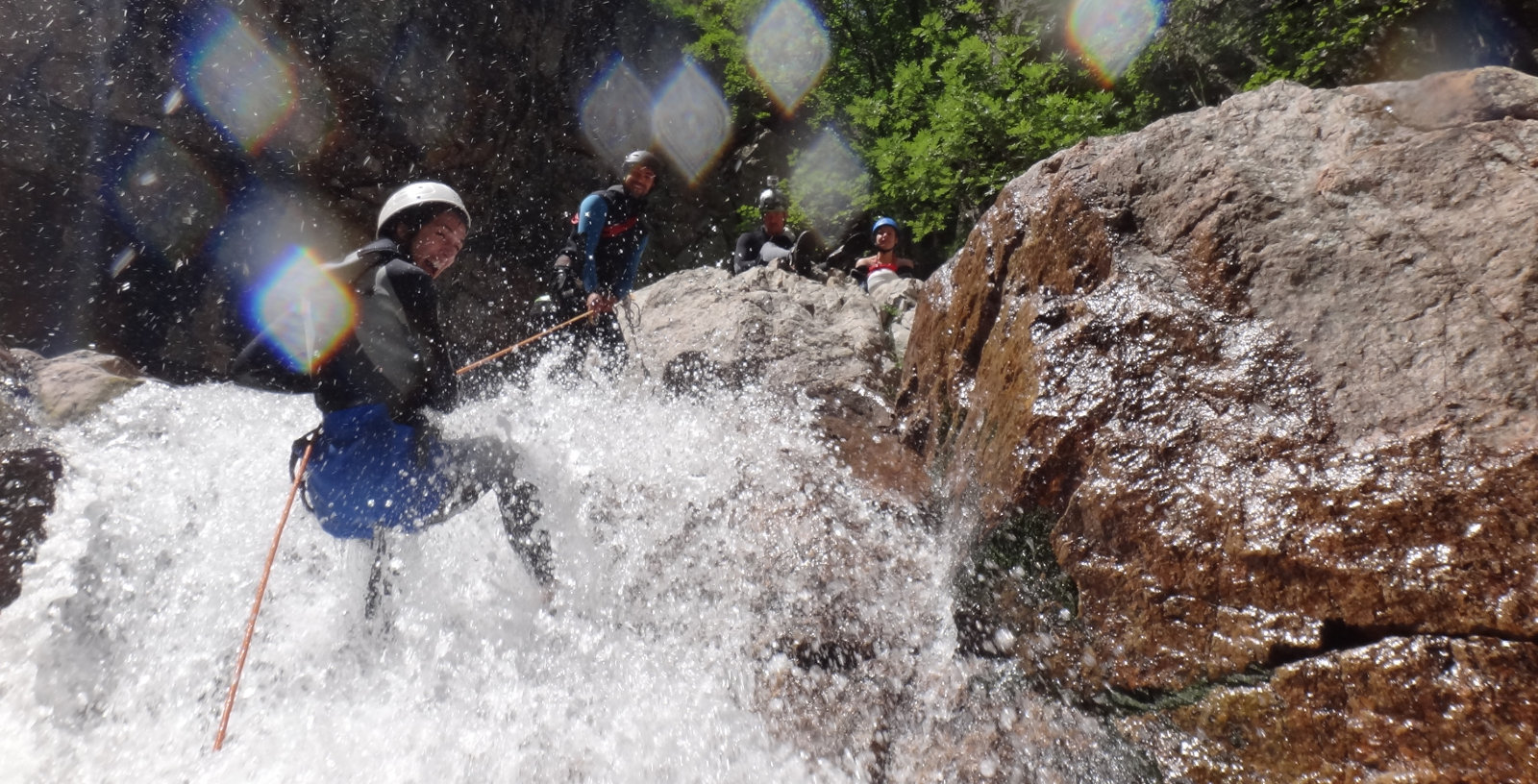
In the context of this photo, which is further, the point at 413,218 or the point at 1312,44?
the point at 1312,44

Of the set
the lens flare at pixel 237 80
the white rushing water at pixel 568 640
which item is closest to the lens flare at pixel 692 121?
the lens flare at pixel 237 80

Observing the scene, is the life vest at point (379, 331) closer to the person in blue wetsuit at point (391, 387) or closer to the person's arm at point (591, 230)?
the person in blue wetsuit at point (391, 387)

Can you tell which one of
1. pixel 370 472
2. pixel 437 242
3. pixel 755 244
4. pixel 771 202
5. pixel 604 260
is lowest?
pixel 755 244

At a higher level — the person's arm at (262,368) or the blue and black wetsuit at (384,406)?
the person's arm at (262,368)

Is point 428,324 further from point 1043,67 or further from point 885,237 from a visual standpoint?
point 885,237

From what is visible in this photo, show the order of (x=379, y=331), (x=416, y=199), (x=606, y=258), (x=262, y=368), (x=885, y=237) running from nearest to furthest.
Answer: (x=262, y=368)
(x=379, y=331)
(x=416, y=199)
(x=606, y=258)
(x=885, y=237)

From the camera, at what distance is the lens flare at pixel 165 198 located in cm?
1187

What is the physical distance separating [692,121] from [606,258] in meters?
9.61

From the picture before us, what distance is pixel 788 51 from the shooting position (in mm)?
→ 12125

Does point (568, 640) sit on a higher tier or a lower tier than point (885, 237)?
higher

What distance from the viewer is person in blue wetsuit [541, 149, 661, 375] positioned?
573cm

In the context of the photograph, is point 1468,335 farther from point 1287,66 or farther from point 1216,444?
point 1287,66

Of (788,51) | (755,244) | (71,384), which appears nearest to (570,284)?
(755,244)

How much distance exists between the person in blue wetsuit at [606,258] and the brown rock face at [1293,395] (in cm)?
353
